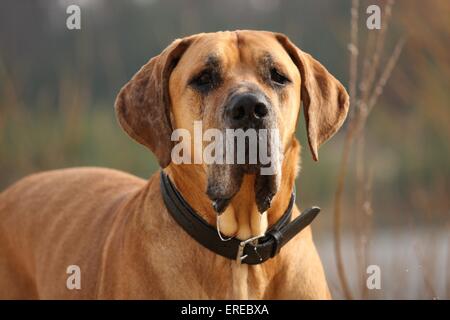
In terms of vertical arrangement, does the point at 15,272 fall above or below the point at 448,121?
below

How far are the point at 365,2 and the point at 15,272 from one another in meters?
3.01

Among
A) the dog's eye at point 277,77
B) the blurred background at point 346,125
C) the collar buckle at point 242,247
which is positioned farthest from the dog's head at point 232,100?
the blurred background at point 346,125

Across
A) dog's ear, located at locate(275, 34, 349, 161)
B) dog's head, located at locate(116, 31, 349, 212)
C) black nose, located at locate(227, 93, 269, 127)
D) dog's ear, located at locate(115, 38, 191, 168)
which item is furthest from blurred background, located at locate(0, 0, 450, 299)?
black nose, located at locate(227, 93, 269, 127)

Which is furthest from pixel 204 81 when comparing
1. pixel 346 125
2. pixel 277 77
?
pixel 346 125

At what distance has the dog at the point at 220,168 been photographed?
10.8ft

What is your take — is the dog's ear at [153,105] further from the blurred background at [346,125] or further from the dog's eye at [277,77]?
the blurred background at [346,125]

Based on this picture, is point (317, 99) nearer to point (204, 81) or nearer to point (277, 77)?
point (277, 77)

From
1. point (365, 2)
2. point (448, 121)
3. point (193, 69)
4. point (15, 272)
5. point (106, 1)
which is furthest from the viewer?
point (106, 1)

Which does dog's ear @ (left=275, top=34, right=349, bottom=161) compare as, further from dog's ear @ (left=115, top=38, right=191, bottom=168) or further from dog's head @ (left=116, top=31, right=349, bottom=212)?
dog's ear @ (left=115, top=38, right=191, bottom=168)

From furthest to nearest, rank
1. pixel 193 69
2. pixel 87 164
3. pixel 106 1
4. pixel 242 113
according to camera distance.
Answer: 1. pixel 106 1
2. pixel 87 164
3. pixel 193 69
4. pixel 242 113

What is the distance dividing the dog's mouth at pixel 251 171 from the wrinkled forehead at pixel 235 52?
0.38 m

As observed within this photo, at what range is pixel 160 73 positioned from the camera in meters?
3.57
